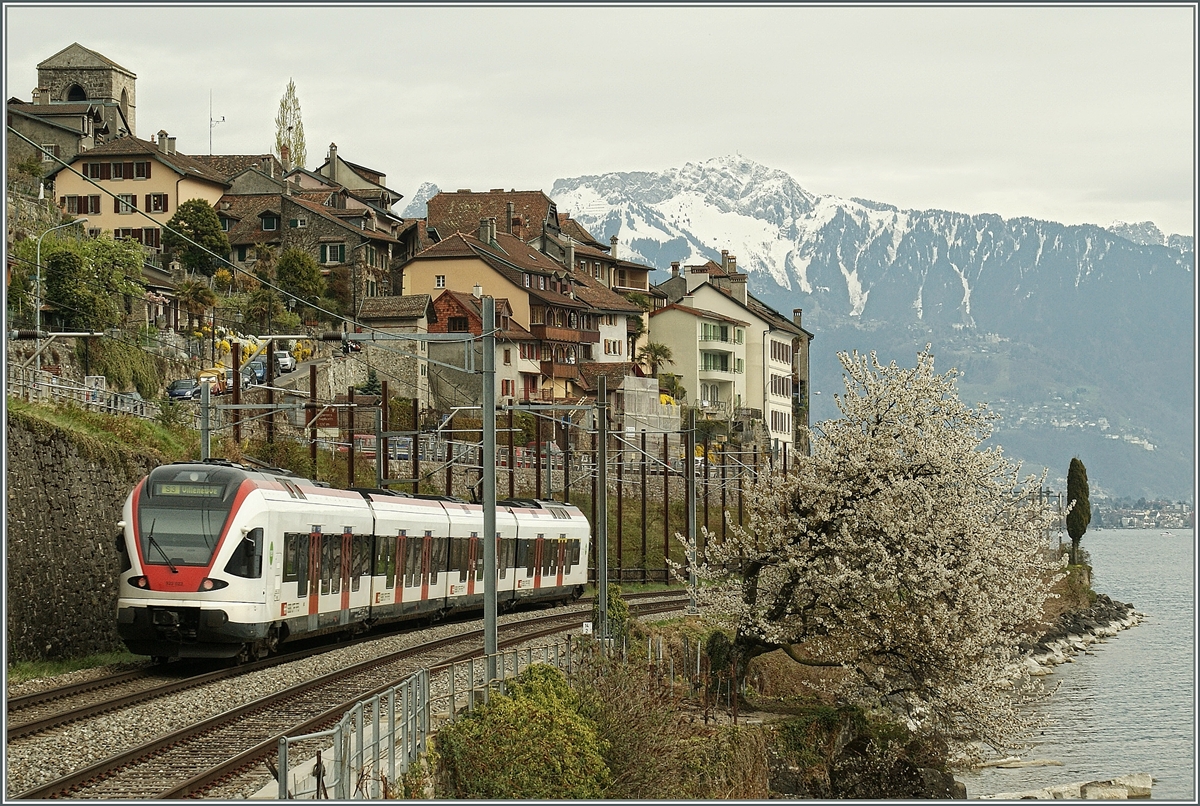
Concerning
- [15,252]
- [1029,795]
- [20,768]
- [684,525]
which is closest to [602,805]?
[20,768]

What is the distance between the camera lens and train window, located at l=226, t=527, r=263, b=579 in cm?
2480

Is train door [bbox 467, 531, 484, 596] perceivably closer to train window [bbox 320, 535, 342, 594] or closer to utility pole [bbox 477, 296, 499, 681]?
train window [bbox 320, 535, 342, 594]

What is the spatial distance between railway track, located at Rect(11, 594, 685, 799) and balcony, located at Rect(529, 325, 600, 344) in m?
69.4

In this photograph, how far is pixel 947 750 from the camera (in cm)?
3095

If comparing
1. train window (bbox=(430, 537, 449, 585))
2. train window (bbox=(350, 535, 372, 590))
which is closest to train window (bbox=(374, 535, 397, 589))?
train window (bbox=(350, 535, 372, 590))

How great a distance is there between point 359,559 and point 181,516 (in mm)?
6826

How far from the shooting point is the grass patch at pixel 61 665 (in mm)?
24031

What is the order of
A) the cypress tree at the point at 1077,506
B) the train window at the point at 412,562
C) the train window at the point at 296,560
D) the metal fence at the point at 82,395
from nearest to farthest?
the train window at the point at 296,560 → the metal fence at the point at 82,395 → the train window at the point at 412,562 → the cypress tree at the point at 1077,506

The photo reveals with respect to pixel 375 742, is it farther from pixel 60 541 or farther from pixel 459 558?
pixel 459 558

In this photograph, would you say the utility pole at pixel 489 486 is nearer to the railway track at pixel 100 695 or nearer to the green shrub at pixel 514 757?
the green shrub at pixel 514 757

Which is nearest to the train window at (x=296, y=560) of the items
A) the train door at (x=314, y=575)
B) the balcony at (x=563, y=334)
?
the train door at (x=314, y=575)

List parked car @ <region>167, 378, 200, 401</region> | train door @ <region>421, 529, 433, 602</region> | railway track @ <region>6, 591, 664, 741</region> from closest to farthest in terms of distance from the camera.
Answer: railway track @ <region>6, 591, 664, 741</region>, train door @ <region>421, 529, 433, 602</region>, parked car @ <region>167, 378, 200, 401</region>

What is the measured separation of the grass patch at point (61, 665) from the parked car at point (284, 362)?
45.3 metres

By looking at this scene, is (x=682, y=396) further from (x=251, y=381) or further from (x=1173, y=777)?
(x=1173, y=777)
